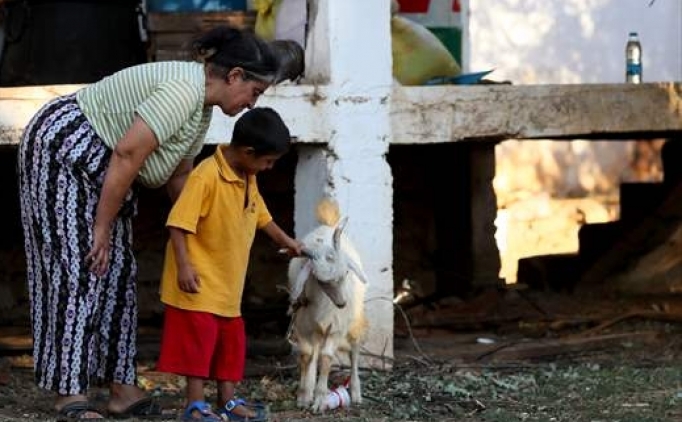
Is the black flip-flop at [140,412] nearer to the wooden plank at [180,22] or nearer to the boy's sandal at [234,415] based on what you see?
the boy's sandal at [234,415]

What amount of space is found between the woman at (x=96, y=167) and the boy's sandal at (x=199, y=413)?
0.33 metres

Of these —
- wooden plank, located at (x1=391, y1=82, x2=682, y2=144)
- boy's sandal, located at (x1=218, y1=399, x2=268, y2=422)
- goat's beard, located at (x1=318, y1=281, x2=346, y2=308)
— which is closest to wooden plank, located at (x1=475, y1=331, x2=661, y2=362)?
wooden plank, located at (x1=391, y1=82, x2=682, y2=144)

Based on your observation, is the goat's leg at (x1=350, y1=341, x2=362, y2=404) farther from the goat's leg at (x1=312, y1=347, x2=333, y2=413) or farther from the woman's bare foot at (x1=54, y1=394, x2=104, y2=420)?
the woman's bare foot at (x1=54, y1=394, x2=104, y2=420)

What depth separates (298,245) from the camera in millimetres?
5961

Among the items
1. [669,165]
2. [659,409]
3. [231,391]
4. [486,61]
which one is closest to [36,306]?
[231,391]

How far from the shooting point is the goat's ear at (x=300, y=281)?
6.15m

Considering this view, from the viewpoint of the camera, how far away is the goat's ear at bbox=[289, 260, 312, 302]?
6152 mm

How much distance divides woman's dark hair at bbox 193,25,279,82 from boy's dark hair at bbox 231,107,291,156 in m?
0.22

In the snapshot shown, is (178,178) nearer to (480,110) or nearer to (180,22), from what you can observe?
(480,110)

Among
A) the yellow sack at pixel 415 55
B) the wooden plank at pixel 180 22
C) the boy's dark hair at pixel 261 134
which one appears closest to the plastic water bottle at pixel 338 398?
the boy's dark hair at pixel 261 134

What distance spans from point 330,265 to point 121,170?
1042mm

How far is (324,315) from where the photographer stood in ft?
20.6

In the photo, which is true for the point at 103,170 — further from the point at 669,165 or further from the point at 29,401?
the point at 669,165

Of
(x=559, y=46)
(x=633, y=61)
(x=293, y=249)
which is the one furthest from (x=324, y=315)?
(x=559, y=46)
